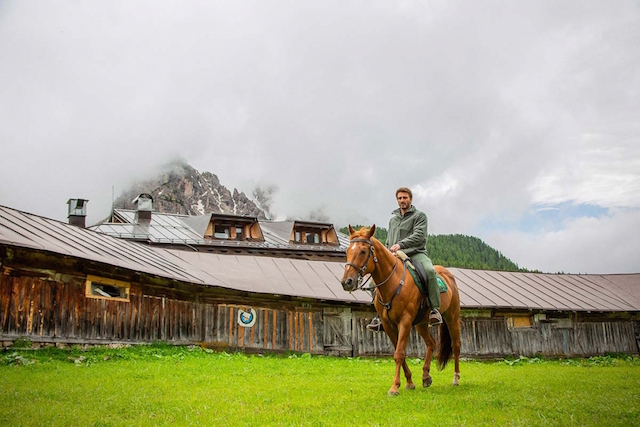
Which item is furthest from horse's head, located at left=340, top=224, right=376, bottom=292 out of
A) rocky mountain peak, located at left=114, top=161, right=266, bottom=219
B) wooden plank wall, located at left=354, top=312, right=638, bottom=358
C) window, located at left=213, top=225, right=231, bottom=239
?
rocky mountain peak, located at left=114, top=161, right=266, bottom=219

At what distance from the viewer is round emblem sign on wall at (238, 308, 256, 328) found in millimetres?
22750

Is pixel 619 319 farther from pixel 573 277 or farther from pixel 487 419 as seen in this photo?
pixel 487 419

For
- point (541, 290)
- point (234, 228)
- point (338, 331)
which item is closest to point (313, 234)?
point (234, 228)

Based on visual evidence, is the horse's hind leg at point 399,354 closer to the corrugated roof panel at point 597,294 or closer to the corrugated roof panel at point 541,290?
the corrugated roof panel at point 541,290

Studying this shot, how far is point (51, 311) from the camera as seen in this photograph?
16578 millimetres

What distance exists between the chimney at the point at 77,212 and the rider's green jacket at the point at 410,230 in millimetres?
35599

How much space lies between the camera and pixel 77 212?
4153 cm

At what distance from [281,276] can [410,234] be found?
1590 cm

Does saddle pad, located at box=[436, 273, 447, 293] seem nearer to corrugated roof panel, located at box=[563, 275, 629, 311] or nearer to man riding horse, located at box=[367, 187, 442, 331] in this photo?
man riding horse, located at box=[367, 187, 442, 331]

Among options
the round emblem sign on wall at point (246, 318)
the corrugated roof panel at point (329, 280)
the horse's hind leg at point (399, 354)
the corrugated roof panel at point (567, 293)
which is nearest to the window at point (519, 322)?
the corrugated roof panel at point (567, 293)

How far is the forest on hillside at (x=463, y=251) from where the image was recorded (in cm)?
9544

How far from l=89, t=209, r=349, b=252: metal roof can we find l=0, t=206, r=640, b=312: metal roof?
54.3ft

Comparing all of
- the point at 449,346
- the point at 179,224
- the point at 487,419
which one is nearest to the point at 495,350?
the point at 449,346

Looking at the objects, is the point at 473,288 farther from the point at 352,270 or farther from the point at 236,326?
the point at 352,270
